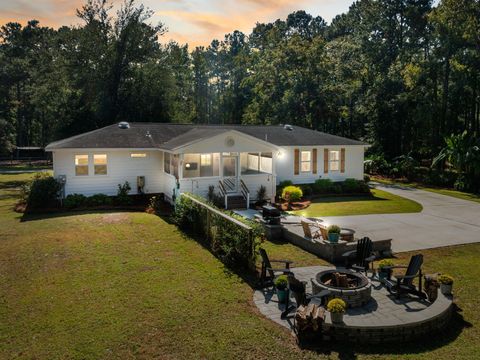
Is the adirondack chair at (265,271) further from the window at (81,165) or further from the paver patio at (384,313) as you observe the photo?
the window at (81,165)

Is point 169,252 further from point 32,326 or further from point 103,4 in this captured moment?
point 103,4

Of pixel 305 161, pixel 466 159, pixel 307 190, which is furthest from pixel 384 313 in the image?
pixel 466 159

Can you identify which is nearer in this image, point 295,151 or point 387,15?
point 295,151

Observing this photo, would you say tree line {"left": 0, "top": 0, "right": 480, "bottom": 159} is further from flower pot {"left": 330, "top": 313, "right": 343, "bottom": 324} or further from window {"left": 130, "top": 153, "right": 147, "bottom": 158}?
flower pot {"left": 330, "top": 313, "right": 343, "bottom": 324}

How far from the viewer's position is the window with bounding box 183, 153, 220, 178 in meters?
23.0

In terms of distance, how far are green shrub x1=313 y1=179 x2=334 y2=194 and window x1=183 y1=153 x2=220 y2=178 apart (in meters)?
6.58

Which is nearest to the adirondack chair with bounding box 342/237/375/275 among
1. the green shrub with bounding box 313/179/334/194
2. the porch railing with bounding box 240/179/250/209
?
the porch railing with bounding box 240/179/250/209

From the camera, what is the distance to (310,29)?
274 ft

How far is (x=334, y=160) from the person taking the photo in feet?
90.1

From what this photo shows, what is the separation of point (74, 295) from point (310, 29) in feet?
276

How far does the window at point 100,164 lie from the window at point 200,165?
4430mm

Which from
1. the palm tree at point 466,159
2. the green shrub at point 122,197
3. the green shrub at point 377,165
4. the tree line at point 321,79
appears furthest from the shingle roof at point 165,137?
the tree line at point 321,79

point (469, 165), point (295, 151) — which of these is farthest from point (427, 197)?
point (295, 151)

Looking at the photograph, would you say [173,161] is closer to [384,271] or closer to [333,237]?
[333,237]
